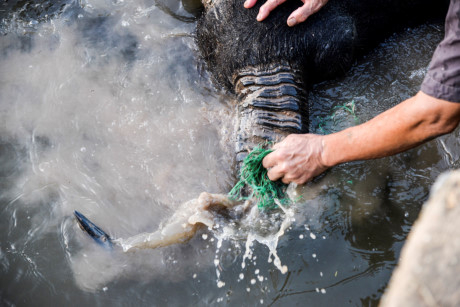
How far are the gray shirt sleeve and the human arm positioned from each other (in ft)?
0.17

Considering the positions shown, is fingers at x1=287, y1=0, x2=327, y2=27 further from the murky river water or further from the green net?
the green net

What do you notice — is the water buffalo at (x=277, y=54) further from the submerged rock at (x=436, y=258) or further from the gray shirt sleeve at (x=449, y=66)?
the submerged rock at (x=436, y=258)

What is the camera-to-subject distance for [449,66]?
1.92 m

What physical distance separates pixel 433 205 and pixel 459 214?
0.06 m

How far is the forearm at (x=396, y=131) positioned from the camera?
2053 mm

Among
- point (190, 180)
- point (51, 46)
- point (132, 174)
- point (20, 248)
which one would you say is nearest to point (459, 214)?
point (190, 180)

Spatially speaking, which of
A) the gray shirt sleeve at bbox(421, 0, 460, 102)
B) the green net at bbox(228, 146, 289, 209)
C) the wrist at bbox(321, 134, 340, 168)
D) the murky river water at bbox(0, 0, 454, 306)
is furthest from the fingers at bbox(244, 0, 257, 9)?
the gray shirt sleeve at bbox(421, 0, 460, 102)

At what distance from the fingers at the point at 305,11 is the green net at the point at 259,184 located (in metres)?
1.10

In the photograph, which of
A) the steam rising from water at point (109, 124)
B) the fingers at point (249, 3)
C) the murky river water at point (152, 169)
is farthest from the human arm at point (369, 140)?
the fingers at point (249, 3)

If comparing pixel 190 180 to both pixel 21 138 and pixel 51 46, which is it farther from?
pixel 51 46

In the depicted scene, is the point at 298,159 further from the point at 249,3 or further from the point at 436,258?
the point at 436,258

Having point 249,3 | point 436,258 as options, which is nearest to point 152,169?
point 249,3

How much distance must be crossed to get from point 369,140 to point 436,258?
62.5 inches

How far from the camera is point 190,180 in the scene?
321 centimetres
